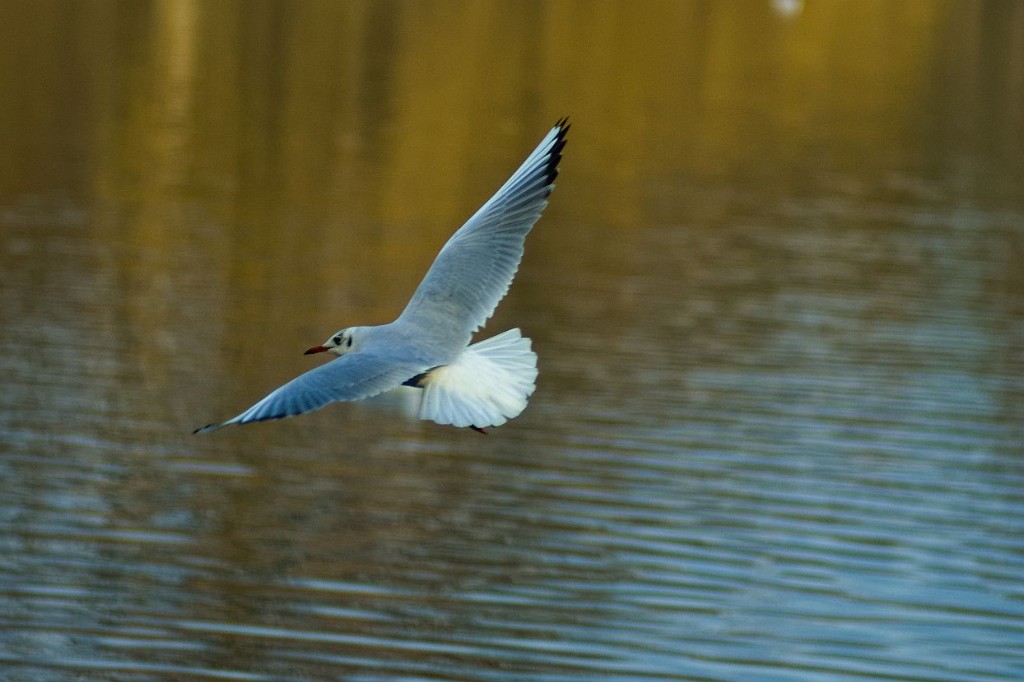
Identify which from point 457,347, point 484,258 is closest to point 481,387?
point 457,347

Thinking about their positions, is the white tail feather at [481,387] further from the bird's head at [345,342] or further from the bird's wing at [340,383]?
the bird's head at [345,342]

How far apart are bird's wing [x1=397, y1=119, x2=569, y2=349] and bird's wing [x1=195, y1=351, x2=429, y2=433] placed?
1.97ft

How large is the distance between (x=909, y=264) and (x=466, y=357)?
1804 cm

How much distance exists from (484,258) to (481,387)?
1.14 m

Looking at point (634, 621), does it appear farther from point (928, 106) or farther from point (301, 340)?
point (928, 106)

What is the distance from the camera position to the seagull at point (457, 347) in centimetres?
684

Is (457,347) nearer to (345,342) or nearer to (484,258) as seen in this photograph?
(345,342)

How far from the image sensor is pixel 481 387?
23.2ft

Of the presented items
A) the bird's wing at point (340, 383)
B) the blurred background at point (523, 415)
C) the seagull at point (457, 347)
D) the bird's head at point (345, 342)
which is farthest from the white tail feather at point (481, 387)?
the blurred background at point (523, 415)

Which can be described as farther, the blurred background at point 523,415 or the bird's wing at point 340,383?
the blurred background at point 523,415

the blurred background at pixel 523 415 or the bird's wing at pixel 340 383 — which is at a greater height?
the bird's wing at pixel 340 383

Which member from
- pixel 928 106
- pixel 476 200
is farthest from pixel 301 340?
pixel 928 106

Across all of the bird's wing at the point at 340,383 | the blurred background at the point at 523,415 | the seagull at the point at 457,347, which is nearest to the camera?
the bird's wing at the point at 340,383

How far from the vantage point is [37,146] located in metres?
28.9
